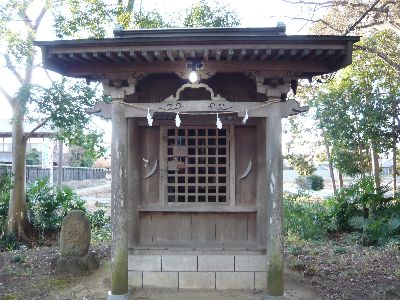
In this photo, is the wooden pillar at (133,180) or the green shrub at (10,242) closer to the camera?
the wooden pillar at (133,180)

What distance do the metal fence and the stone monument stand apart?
1860cm

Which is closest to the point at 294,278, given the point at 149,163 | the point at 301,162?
the point at 149,163

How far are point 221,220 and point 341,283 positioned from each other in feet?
8.53

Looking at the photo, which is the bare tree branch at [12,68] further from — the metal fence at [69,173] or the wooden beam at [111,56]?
the metal fence at [69,173]

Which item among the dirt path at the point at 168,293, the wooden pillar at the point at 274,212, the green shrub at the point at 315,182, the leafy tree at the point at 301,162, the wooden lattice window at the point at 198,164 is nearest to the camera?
the wooden pillar at the point at 274,212

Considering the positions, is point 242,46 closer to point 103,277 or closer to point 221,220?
point 221,220

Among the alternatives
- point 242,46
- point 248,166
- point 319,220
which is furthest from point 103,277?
point 319,220

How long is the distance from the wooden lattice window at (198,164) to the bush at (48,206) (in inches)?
347

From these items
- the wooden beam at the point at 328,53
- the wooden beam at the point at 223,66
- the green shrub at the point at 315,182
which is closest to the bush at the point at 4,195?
the wooden beam at the point at 223,66

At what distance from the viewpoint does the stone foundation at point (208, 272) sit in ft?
24.2

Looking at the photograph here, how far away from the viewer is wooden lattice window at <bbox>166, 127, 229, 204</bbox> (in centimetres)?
774

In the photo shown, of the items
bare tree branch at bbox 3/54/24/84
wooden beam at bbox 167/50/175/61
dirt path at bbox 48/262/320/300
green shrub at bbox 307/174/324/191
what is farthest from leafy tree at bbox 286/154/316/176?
wooden beam at bbox 167/50/175/61

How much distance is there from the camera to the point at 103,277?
8.14m

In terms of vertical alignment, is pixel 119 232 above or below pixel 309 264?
above
